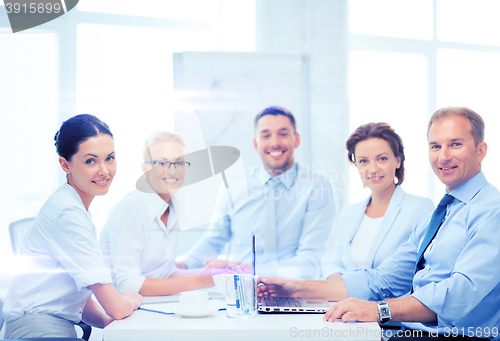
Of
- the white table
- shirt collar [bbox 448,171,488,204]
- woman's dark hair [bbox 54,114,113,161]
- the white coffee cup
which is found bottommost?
the white table

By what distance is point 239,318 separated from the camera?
1.13m

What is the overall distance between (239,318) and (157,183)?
1.11 meters

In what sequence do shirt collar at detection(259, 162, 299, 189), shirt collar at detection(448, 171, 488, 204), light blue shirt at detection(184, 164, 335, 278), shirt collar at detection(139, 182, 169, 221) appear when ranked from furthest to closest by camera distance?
shirt collar at detection(259, 162, 299, 189), light blue shirt at detection(184, 164, 335, 278), shirt collar at detection(139, 182, 169, 221), shirt collar at detection(448, 171, 488, 204)

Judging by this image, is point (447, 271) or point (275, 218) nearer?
point (447, 271)

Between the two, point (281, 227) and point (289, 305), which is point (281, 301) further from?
point (281, 227)

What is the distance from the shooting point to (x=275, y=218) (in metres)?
2.48

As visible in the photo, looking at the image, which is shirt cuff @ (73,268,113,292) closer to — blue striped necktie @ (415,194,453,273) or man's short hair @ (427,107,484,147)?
blue striped necktie @ (415,194,453,273)

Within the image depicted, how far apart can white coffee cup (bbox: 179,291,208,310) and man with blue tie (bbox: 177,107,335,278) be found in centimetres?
117

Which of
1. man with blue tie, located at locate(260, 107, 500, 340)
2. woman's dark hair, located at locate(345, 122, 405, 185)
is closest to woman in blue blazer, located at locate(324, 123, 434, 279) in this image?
woman's dark hair, located at locate(345, 122, 405, 185)

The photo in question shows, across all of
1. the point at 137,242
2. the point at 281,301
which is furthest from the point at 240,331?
the point at 137,242

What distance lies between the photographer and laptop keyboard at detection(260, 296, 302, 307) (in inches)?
48.7

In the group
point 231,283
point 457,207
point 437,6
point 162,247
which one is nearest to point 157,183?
point 162,247

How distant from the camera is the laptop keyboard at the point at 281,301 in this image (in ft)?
4.06

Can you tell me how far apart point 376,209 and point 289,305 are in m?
0.95
